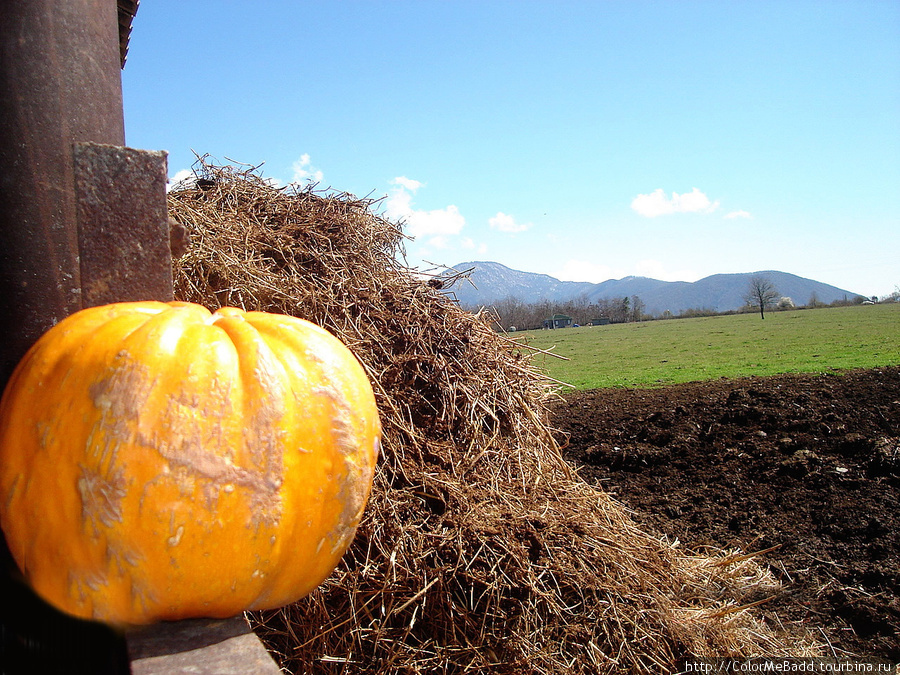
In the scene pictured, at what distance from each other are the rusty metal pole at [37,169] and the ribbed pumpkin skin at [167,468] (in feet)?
1.16

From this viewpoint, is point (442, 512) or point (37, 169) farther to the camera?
point (442, 512)

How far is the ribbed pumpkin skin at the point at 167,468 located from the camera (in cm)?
131

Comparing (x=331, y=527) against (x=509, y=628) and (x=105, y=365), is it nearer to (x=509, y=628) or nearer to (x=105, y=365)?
(x=105, y=365)

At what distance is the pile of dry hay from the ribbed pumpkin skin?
0.98m

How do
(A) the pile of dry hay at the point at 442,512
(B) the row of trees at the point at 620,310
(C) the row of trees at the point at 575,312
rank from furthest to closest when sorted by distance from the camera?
1. (C) the row of trees at the point at 575,312
2. (B) the row of trees at the point at 620,310
3. (A) the pile of dry hay at the point at 442,512

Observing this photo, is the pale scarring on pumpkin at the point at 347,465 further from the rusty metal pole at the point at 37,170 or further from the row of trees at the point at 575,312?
the row of trees at the point at 575,312

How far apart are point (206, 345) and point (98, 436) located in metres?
0.32

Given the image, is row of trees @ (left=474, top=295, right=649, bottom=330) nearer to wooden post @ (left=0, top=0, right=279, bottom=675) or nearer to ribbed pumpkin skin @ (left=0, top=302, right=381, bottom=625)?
wooden post @ (left=0, top=0, right=279, bottom=675)

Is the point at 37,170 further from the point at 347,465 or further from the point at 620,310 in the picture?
the point at 620,310

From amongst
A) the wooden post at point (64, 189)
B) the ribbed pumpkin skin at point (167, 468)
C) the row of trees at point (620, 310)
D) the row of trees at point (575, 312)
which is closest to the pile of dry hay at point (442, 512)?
the wooden post at point (64, 189)

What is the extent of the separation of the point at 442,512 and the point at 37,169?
2.08 metres

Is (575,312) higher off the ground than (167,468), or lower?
higher

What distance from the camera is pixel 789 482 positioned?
6.16 meters

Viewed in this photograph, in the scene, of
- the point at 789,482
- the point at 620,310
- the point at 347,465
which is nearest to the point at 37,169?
the point at 347,465
